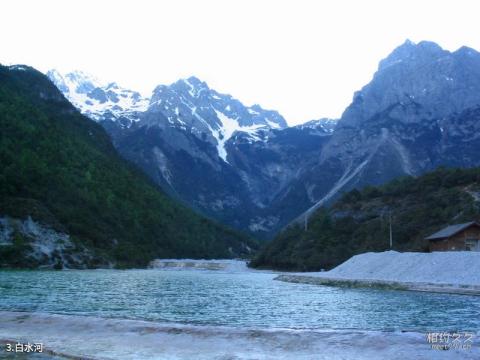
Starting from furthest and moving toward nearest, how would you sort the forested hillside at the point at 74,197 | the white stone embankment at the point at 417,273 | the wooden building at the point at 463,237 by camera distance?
the forested hillside at the point at 74,197 → the wooden building at the point at 463,237 → the white stone embankment at the point at 417,273

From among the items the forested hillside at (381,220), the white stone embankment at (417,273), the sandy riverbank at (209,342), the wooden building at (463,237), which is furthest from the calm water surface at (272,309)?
the forested hillside at (381,220)

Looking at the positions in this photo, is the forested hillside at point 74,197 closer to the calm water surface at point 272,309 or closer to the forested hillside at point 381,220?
the forested hillside at point 381,220

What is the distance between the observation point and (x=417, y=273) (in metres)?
51.7

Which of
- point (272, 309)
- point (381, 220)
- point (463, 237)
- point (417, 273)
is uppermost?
point (381, 220)

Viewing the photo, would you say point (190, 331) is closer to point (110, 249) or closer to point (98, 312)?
point (98, 312)

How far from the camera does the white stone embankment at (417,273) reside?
44372mm

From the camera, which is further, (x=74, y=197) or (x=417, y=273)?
(x=74, y=197)

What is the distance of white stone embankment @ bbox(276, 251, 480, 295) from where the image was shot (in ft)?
146

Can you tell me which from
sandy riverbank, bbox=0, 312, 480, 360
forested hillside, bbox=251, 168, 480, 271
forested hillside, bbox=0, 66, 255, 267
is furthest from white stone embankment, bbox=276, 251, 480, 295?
forested hillside, bbox=0, 66, 255, 267

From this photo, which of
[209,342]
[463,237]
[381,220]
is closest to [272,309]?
[209,342]

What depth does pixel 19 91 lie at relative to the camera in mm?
166500

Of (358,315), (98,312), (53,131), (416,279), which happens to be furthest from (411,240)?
(53,131)

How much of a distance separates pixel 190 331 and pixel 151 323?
2.67 m

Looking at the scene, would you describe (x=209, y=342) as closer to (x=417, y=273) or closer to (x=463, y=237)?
(x=417, y=273)
